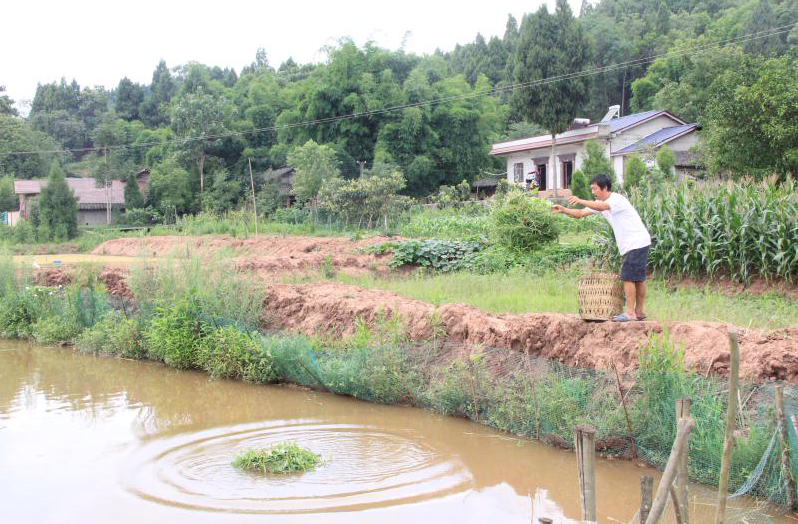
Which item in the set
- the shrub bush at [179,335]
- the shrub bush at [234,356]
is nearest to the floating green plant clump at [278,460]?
A: the shrub bush at [234,356]

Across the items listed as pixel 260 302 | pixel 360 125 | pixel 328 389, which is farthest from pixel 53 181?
pixel 328 389

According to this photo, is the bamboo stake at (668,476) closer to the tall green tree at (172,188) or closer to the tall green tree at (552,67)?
the tall green tree at (552,67)

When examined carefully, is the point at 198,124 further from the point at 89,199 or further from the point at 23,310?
the point at 23,310

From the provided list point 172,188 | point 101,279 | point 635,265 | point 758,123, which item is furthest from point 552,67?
point 635,265

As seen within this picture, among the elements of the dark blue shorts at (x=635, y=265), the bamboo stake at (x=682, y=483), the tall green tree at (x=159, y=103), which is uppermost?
the tall green tree at (x=159, y=103)

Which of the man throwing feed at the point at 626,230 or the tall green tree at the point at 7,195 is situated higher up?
the tall green tree at the point at 7,195

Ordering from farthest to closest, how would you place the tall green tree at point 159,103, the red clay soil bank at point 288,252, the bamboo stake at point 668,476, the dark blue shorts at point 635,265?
the tall green tree at point 159,103
the red clay soil bank at point 288,252
the dark blue shorts at point 635,265
the bamboo stake at point 668,476

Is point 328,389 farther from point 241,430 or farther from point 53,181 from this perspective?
point 53,181

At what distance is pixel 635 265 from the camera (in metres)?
8.20

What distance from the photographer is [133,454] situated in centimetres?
827

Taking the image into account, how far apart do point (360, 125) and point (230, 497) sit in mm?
37044

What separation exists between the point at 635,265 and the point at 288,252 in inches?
576

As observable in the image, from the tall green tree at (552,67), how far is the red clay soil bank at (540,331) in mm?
24497

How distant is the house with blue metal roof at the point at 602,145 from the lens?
32531 millimetres
